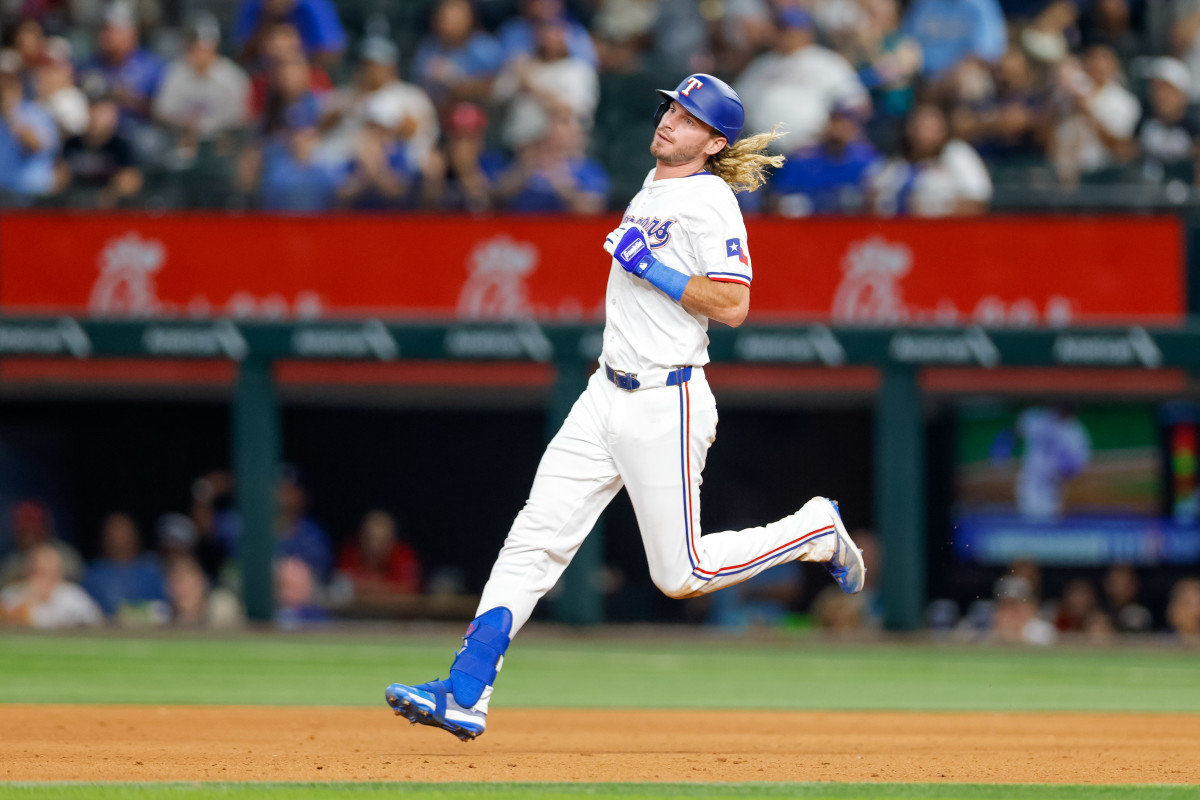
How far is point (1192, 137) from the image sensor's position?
1051 centimetres

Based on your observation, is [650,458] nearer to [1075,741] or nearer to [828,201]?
[1075,741]

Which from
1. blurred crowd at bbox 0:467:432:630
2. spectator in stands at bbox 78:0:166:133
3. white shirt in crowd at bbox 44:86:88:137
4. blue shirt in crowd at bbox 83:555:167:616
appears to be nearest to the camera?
blurred crowd at bbox 0:467:432:630

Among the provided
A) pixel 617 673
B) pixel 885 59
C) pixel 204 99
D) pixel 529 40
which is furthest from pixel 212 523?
pixel 885 59

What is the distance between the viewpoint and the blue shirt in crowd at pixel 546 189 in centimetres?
1033

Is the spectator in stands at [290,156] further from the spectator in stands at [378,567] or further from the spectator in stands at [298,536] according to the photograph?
the spectator in stands at [378,567]

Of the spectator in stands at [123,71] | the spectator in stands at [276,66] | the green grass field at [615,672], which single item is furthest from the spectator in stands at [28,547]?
the spectator in stands at [276,66]

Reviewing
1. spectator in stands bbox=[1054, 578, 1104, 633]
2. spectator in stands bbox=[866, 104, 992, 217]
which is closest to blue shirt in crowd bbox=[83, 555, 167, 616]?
spectator in stands bbox=[866, 104, 992, 217]

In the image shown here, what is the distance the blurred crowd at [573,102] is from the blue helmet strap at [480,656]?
5731 mm

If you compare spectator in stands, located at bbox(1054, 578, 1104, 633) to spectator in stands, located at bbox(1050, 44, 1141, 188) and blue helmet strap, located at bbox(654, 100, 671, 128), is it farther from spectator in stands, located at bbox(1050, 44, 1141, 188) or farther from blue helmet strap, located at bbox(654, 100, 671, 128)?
blue helmet strap, located at bbox(654, 100, 671, 128)

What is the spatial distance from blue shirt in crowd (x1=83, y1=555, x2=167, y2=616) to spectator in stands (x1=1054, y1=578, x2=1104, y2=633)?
18.0 feet

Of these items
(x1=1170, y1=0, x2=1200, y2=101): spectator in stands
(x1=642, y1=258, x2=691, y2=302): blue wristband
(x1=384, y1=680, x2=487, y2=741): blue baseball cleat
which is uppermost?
(x1=1170, y1=0, x2=1200, y2=101): spectator in stands

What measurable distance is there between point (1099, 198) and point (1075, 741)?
16.3 feet

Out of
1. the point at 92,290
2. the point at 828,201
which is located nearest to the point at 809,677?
the point at 828,201

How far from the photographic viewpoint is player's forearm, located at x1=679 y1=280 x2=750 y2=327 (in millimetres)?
4688
